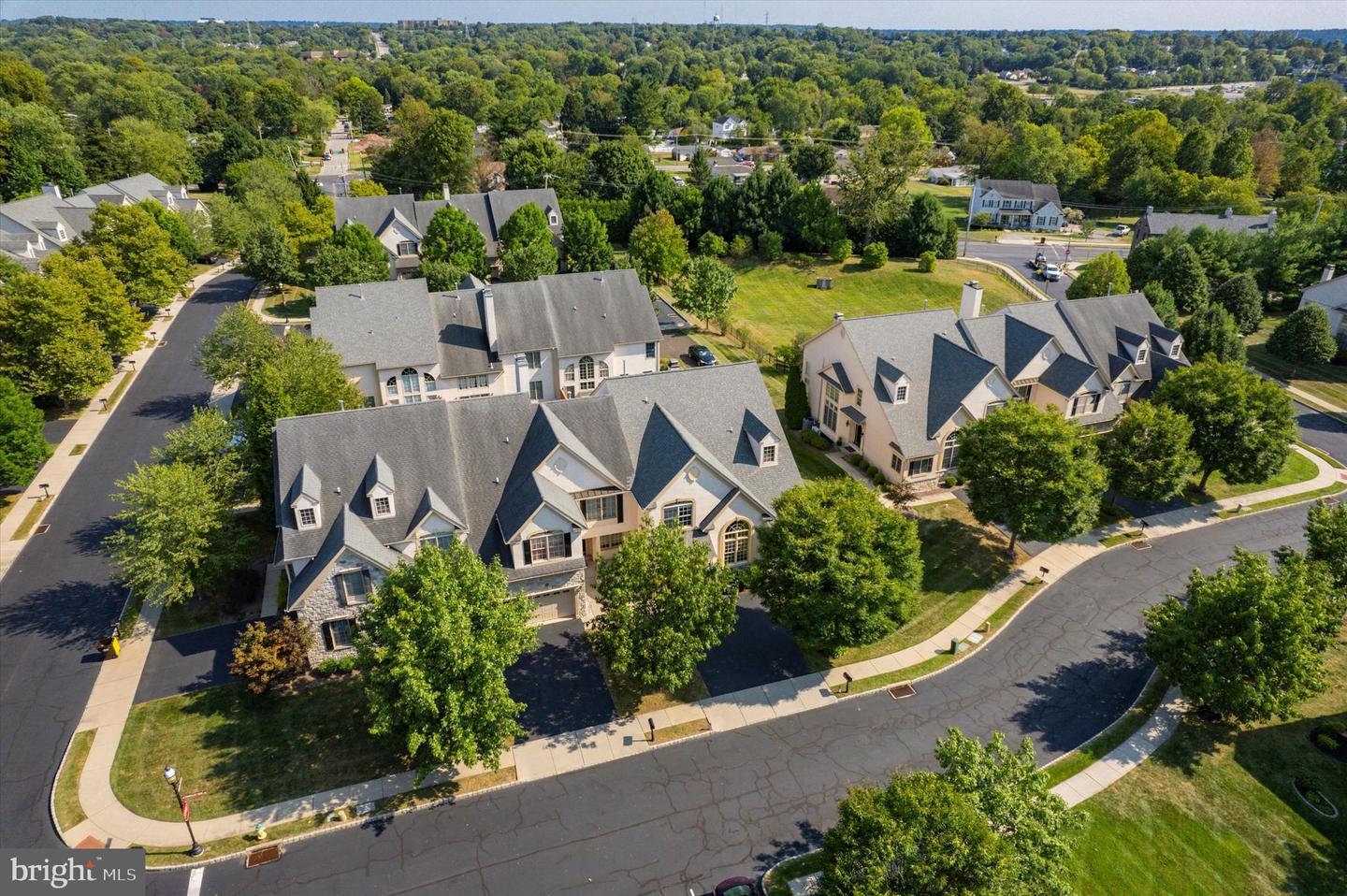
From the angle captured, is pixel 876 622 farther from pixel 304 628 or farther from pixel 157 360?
pixel 157 360

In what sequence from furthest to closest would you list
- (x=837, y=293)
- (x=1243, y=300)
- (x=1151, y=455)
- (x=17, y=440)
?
(x=837, y=293)
(x=1243, y=300)
(x=17, y=440)
(x=1151, y=455)

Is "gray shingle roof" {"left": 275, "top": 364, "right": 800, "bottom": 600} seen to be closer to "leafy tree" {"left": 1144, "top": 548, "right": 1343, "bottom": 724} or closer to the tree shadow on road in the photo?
the tree shadow on road

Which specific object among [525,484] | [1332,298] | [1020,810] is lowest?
[1020,810]

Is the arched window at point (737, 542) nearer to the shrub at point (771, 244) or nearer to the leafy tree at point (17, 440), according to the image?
the leafy tree at point (17, 440)

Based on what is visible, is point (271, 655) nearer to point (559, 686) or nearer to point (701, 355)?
point (559, 686)

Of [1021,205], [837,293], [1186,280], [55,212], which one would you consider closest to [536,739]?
[837,293]

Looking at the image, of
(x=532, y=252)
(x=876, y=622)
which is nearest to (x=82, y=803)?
(x=876, y=622)

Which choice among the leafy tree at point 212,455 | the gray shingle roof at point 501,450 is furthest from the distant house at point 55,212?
the gray shingle roof at point 501,450
